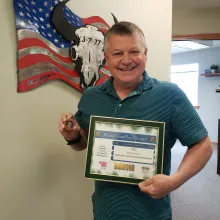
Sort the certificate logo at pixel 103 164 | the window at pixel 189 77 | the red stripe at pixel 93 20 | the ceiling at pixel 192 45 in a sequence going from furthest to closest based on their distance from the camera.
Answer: the window at pixel 189 77
the ceiling at pixel 192 45
the red stripe at pixel 93 20
the certificate logo at pixel 103 164

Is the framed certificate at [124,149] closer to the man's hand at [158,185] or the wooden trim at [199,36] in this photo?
the man's hand at [158,185]

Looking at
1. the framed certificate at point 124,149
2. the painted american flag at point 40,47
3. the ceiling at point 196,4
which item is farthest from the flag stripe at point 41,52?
the ceiling at point 196,4

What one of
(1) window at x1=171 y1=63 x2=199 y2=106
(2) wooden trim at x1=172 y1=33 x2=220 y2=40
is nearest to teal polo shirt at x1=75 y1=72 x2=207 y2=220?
(2) wooden trim at x1=172 y1=33 x2=220 y2=40

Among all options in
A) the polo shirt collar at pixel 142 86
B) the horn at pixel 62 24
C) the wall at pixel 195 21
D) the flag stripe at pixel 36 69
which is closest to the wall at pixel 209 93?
the wall at pixel 195 21

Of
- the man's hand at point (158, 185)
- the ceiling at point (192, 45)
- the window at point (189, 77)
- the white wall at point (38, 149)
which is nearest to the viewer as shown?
the man's hand at point (158, 185)

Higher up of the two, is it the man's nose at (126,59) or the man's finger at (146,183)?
the man's nose at (126,59)

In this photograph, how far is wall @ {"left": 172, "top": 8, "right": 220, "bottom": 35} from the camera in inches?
146

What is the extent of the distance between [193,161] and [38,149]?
806mm

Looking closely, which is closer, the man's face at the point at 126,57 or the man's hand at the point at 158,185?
the man's hand at the point at 158,185

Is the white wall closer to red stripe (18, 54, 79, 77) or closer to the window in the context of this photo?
red stripe (18, 54, 79, 77)

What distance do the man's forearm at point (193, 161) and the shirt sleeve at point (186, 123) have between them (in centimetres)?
3

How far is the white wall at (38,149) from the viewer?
130cm

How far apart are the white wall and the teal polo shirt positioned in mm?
457

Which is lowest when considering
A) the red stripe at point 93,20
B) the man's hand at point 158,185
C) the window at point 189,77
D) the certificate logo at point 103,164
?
the man's hand at point 158,185
